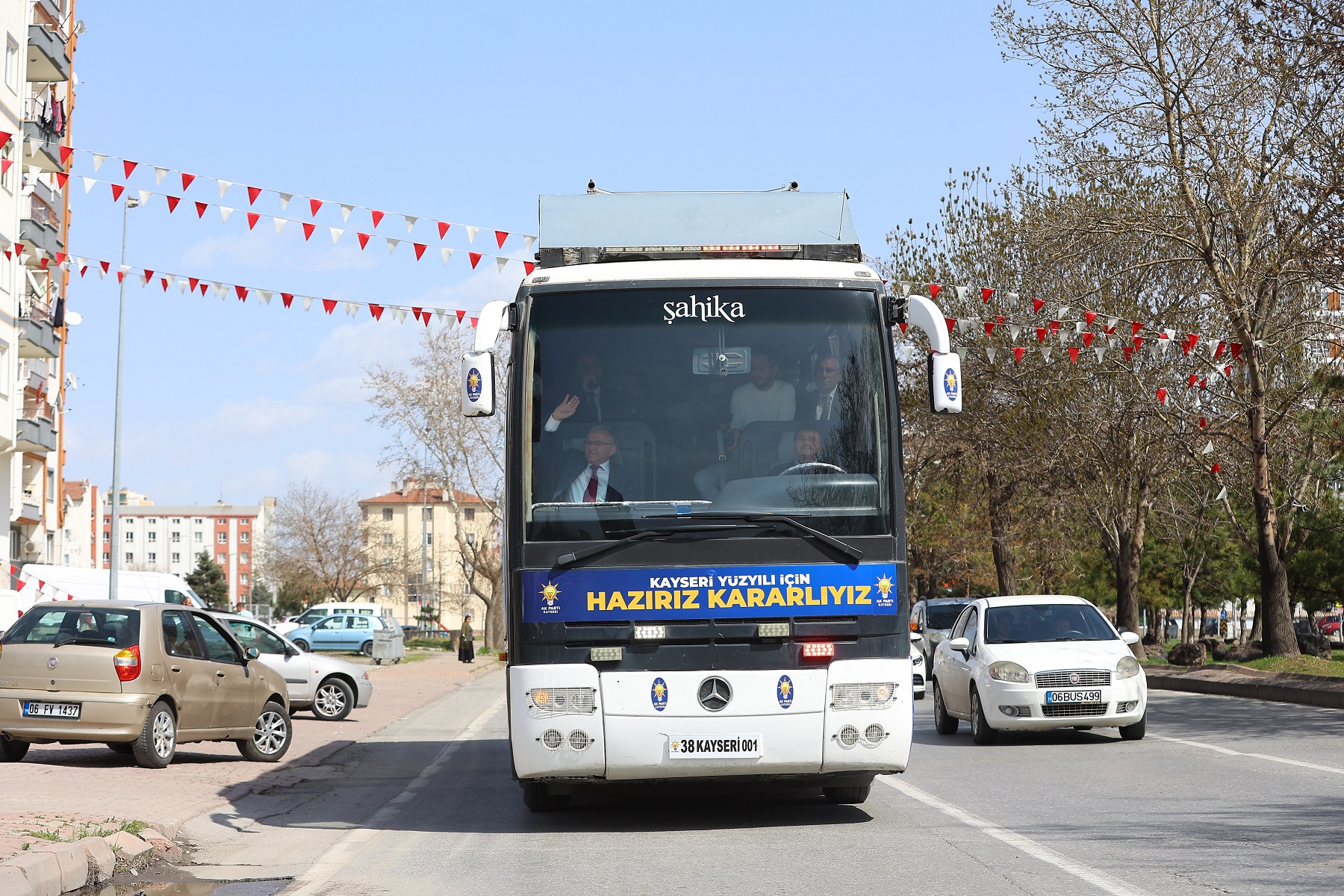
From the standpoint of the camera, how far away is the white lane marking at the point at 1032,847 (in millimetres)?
7323

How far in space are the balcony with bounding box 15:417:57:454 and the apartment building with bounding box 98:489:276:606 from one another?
452 feet

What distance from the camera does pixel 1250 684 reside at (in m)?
24.9

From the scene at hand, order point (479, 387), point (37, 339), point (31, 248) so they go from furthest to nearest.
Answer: point (37, 339)
point (31, 248)
point (479, 387)

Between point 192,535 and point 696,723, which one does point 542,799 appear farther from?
point 192,535

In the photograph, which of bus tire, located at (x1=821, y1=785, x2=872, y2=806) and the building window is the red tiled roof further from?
bus tire, located at (x1=821, y1=785, x2=872, y2=806)

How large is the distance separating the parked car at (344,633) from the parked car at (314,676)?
27324mm

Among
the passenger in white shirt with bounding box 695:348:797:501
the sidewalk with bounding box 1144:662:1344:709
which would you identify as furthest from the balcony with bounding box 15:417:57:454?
the passenger in white shirt with bounding box 695:348:797:501

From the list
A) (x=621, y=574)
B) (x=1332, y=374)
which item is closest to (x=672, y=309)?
(x=621, y=574)

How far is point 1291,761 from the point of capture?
13.5m

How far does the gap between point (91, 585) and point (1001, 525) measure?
25707 mm

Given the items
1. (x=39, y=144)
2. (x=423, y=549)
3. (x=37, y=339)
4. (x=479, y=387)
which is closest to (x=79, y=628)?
(x=479, y=387)

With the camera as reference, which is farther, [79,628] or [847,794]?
[79,628]

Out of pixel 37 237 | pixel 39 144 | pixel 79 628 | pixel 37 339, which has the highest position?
pixel 39 144

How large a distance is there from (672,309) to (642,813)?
375 centimetres
